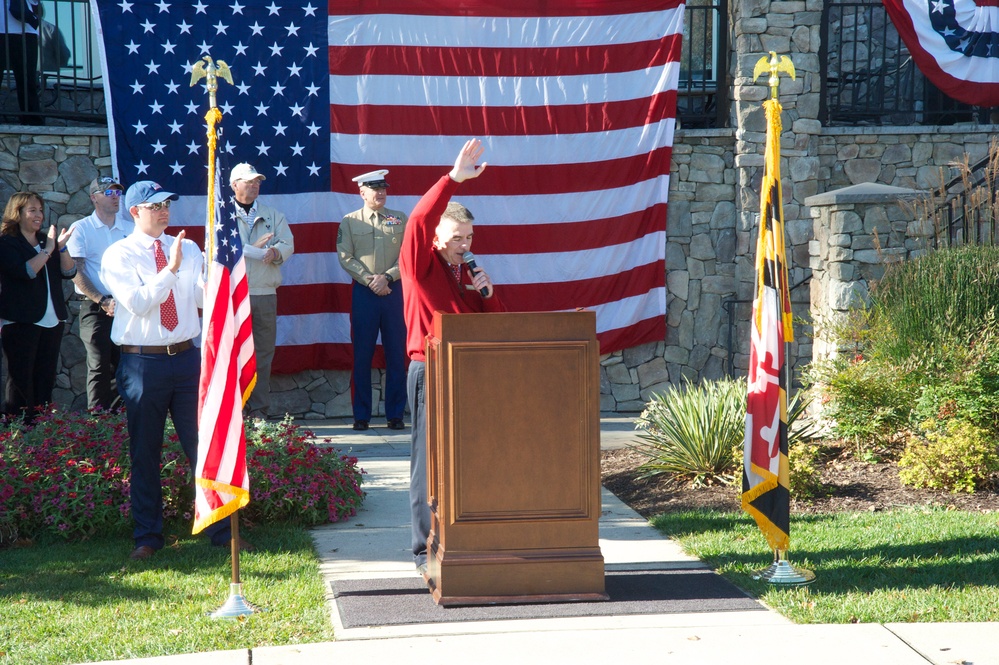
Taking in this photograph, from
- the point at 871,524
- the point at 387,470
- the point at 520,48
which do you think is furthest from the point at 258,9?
the point at 871,524

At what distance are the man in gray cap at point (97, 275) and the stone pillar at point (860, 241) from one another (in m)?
5.41

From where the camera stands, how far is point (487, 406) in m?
4.52

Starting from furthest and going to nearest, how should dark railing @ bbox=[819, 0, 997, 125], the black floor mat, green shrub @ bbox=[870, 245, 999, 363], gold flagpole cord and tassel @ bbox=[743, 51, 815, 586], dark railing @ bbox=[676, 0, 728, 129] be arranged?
dark railing @ bbox=[819, 0, 997, 125]
dark railing @ bbox=[676, 0, 728, 129]
green shrub @ bbox=[870, 245, 999, 363]
gold flagpole cord and tassel @ bbox=[743, 51, 815, 586]
the black floor mat

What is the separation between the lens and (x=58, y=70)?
9336 mm

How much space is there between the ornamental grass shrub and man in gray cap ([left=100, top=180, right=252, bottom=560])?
364mm

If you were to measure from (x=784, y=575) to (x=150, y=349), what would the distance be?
3207mm

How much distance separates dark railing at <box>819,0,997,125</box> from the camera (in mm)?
10461

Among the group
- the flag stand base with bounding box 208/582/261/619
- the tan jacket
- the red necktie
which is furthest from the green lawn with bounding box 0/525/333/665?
the tan jacket

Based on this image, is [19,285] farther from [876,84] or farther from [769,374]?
[876,84]

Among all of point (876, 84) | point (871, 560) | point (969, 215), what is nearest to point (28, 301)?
point (871, 560)

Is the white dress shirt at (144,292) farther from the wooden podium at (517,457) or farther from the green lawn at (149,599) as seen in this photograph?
the wooden podium at (517,457)

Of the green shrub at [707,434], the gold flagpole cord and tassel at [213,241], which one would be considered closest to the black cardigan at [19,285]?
the gold flagpole cord and tassel at [213,241]

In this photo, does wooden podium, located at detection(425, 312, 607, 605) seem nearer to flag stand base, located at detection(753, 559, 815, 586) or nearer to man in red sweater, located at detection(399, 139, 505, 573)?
man in red sweater, located at detection(399, 139, 505, 573)

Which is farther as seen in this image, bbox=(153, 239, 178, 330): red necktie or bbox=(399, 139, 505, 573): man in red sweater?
bbox=(153, 239, 178, 330): red necktie
